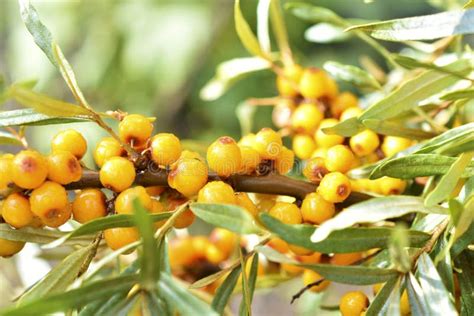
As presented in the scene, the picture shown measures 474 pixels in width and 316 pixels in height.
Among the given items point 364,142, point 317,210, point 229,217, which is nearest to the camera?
point 229,217

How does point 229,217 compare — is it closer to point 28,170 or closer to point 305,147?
point 28,170

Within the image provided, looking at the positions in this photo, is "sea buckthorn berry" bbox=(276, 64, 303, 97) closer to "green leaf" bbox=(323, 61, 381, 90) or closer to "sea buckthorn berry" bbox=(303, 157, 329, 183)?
"green leaf" bbox=(323, 61, 381, 90)

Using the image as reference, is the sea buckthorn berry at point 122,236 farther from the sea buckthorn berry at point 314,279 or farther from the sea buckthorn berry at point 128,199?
the sea buckthorn berry at point 314,279

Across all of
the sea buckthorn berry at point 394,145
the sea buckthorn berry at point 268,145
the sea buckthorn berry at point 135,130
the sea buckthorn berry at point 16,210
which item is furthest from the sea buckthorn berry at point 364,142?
the sea buckthorn berry at point 16,210

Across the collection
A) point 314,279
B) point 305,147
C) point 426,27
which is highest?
point 426,27

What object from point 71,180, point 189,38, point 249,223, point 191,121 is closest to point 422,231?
point 249,223

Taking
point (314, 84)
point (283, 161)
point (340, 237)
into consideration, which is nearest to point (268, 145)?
point (283, 161)
